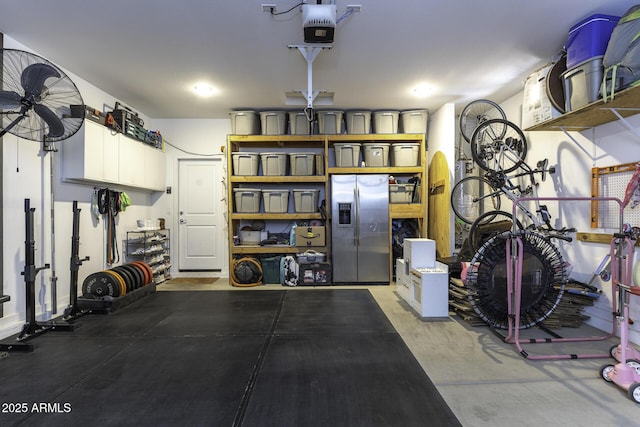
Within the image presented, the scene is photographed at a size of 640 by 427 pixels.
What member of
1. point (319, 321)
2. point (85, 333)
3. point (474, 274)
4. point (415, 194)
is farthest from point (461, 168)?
point (85, 333)

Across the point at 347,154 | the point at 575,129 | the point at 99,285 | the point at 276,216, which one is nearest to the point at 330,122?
the point at 347,154

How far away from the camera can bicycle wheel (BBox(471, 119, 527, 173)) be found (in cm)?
366

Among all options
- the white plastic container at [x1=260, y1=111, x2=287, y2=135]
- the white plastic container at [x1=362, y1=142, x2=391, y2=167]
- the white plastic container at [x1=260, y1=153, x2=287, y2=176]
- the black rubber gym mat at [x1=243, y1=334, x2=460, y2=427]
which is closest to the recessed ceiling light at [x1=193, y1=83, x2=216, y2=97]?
the white plastic container at [x1=260, y1=111, x2=287, y2=135]

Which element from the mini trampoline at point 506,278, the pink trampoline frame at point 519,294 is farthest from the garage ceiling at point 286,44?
the mini trampoline at point 506,278

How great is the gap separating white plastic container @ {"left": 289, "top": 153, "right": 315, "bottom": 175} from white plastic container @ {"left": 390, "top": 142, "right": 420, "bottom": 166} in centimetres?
138

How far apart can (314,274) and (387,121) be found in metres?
2.75

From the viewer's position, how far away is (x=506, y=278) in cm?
277

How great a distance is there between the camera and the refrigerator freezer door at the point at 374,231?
492 centimetres

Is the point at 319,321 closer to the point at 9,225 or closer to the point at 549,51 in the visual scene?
the point at 9,225

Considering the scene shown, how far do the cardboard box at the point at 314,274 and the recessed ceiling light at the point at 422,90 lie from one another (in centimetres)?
289

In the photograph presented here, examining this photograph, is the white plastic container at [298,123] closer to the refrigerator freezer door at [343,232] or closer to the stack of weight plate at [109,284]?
the refrigerator freezer door at [343,232]

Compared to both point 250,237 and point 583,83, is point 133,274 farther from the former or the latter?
point 583,83

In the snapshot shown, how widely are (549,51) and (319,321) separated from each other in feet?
12.2

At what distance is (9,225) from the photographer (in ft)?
9.50
